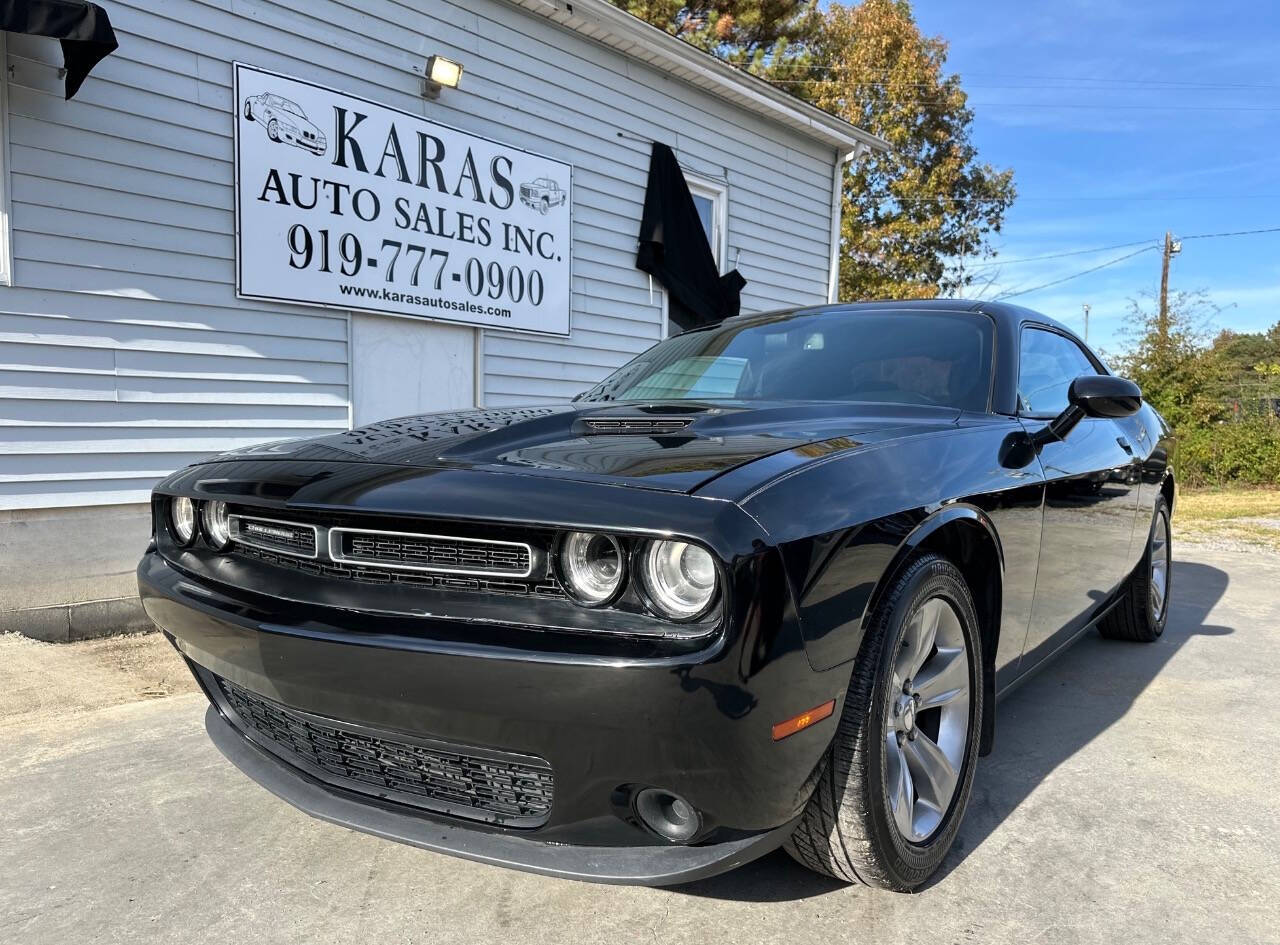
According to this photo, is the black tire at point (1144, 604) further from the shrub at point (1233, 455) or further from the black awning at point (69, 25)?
the shrub at point (1233, 455)

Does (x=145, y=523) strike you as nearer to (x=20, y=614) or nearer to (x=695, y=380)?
(x=20, y=614)

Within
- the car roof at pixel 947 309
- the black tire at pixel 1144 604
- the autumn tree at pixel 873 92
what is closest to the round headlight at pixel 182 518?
the car roof at pixel 947 309

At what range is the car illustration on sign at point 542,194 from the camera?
687 centimetres

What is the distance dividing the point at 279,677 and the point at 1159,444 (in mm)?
3974

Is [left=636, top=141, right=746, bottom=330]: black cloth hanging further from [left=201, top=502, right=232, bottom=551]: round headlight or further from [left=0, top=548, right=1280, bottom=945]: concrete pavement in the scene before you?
[left=201, top=502, right=232, bottom=551]: round headlight

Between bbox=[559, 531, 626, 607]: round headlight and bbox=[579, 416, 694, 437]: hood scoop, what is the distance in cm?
53

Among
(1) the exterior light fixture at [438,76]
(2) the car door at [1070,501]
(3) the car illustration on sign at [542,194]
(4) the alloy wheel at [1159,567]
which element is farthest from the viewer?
(3) the car illustration on sign at [542,194]

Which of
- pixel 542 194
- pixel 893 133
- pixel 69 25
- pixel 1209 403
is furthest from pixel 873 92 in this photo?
pixel 69 25

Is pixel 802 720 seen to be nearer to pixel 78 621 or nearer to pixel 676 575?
pixel 676 575

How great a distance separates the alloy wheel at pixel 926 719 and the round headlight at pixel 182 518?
5.69ft

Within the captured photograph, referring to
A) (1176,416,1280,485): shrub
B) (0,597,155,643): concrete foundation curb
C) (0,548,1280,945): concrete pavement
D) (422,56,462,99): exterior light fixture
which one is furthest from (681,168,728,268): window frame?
(1176,416,1280,485): shrub

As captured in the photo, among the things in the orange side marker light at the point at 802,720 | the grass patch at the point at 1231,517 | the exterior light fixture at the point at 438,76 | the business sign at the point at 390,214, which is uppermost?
the exterior light fixture at the point at 438,76

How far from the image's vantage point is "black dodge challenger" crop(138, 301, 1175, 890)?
4.86ft

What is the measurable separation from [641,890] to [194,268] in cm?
448
